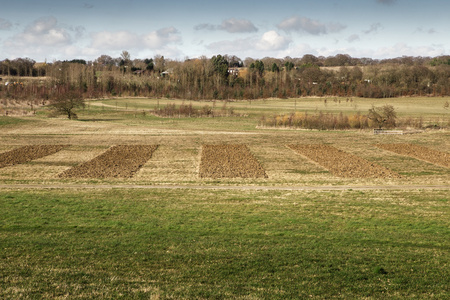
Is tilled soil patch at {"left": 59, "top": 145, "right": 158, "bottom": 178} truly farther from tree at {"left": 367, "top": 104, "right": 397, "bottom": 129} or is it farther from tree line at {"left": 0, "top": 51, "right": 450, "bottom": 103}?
tree line at {"left": 0, "top": 51, "right": 450, "bottom": 103}

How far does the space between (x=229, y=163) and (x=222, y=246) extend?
18.5m

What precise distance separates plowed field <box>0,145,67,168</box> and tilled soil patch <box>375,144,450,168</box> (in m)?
30.9

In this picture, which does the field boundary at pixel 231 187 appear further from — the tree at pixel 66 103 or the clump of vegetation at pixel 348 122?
the tree at pixel 66 103

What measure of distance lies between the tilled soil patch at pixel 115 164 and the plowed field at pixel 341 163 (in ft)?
44.5

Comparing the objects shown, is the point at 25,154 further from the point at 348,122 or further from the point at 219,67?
the point at 219,67

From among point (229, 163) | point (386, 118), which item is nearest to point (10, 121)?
point (229, 163)

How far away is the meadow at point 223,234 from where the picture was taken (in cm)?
975

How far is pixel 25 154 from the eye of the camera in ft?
114

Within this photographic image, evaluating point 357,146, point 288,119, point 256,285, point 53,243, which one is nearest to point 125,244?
point 53,243

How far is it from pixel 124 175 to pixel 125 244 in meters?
13.8

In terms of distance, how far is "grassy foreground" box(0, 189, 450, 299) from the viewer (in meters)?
9.62

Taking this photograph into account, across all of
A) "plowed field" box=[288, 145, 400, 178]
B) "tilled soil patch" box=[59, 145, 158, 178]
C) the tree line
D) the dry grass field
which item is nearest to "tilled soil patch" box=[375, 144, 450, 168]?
the dry grass field

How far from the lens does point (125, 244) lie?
502 inches

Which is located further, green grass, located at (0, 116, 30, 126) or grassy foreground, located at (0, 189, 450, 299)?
green grass, located at (0, 116, 30, 126)
